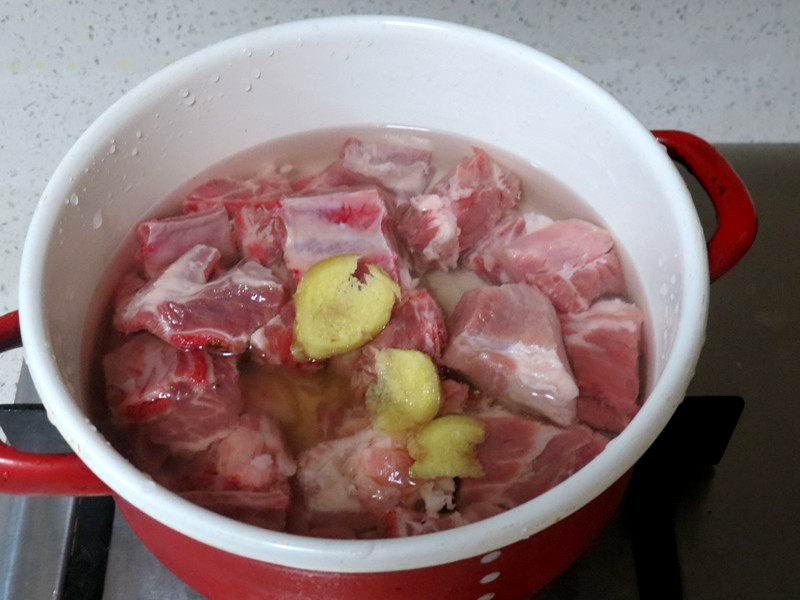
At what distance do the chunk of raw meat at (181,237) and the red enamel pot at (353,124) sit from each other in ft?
0.11

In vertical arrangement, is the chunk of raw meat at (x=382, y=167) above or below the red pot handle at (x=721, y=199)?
below

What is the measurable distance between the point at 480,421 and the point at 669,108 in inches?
34.8

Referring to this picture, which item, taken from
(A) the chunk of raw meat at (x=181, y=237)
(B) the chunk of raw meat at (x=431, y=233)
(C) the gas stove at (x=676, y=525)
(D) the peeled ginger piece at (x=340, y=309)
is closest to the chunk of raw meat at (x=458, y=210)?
(B) the chunk of raw meat at (x=431, y=233)

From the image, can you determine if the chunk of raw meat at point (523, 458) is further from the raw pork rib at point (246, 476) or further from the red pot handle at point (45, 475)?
the red pot handle at point (45, 475)

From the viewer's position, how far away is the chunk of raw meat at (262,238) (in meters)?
0.92

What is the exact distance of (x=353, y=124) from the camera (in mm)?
1021

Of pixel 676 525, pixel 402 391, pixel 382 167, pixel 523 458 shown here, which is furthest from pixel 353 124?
pixel 676 525

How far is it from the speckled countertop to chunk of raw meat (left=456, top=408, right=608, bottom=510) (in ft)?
2.74

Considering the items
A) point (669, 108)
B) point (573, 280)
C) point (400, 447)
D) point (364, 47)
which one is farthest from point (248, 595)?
point (669, 108)

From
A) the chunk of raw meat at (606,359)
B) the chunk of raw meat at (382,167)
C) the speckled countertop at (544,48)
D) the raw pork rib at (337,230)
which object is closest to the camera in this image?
the chunk of raw meat at (606,359)

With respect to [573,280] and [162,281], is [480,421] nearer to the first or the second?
[573,280]

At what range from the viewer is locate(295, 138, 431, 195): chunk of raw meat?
1.00 meters

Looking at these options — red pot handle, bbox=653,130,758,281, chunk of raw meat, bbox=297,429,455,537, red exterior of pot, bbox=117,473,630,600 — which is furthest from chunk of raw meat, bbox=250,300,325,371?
red pot handle, bbox=653,130,758,281

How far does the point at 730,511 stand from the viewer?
82 cm
